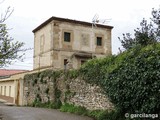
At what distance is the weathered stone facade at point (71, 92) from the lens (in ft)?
48.0

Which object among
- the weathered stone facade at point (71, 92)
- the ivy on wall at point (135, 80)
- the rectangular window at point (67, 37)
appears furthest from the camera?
the rectangular window at point (67, 37)

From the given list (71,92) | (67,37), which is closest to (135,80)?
(71,92)

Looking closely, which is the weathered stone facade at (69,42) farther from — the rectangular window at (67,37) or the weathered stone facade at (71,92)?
the weathered stone facade at (71,92)

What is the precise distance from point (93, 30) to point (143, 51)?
23923 millimetres

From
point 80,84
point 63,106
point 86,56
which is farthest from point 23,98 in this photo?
point 80,84

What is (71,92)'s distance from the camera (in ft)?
58.2

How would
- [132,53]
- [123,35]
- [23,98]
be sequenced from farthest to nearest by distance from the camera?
[23,98], [123,35], [132,53]

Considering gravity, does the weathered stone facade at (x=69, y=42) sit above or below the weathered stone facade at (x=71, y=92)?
above

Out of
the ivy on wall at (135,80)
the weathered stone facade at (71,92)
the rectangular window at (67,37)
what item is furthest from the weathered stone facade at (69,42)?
the ivy on wall at (135,80)

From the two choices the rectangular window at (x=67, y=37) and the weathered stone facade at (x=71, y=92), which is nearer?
the weathered stone facade at (x=71, y=92)

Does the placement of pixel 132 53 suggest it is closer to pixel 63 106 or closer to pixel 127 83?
pixel 127 83

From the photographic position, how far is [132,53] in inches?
460

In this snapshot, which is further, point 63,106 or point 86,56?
point 86,56

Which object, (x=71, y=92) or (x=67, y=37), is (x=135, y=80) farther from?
(x=67, y=37)
